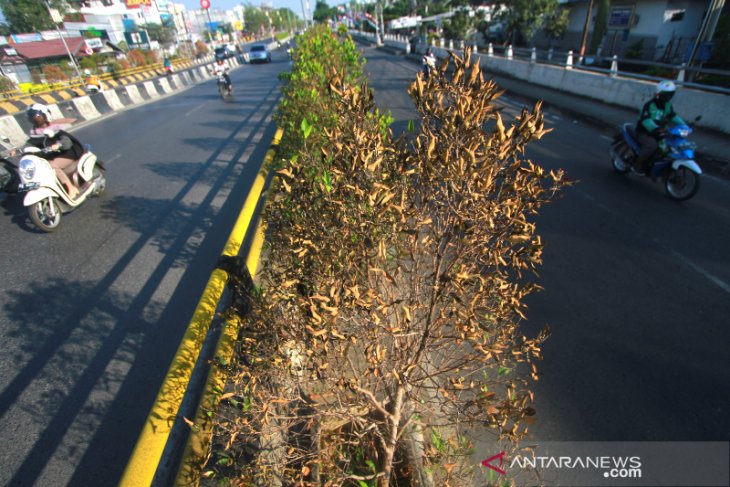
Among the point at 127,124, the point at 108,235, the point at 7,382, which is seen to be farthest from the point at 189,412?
the point at 127,124

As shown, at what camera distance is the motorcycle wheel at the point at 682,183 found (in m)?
5.64

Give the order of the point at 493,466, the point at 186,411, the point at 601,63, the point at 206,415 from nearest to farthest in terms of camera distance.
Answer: the point at 206,415 < the point at 186,411 < the point at 493,466 < the point at 601,63

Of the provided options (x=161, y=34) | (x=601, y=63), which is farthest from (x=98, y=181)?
(x=161, y=34)

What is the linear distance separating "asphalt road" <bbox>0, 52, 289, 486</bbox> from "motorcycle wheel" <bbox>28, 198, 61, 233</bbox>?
7.0 inches

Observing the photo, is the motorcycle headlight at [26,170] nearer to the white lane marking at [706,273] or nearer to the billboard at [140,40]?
the white lane marking at [706,273]

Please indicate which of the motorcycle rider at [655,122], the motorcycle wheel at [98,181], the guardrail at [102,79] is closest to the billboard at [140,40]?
the guardrail at [102,79]

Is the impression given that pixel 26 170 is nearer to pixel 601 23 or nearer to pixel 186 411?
pixel 186 411

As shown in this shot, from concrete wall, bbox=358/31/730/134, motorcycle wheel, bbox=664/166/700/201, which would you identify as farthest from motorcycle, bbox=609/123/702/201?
concrete wall, bbox=358/31/730/134

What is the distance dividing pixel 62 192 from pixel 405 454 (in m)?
6.76

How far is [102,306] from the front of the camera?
4.21m

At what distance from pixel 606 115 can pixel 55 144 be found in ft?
43.7

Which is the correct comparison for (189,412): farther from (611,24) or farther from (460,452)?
(611,24)

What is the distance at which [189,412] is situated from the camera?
88.3 inches

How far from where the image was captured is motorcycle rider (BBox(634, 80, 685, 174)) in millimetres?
6043
